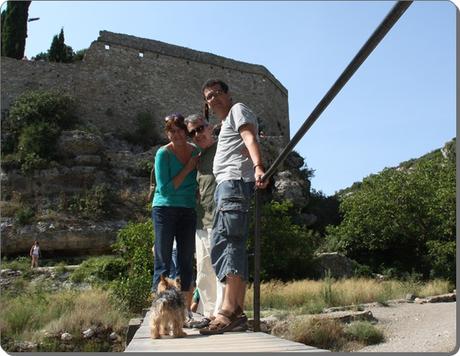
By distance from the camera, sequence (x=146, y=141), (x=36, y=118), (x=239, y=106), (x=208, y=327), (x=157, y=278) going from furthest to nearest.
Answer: (x=146, y=141)
(x=36, y=118)
(x=157, y=278)
(x=239, y=106)
(x=208, y=327)

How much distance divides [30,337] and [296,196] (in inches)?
547

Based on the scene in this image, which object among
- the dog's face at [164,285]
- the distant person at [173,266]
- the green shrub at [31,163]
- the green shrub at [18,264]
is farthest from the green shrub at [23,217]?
the dog's face at [164,285]

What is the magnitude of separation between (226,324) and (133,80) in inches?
884

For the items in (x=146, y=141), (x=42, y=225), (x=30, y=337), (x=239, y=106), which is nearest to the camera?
(x=239, y=106)

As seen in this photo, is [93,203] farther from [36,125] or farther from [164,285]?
[164,285]

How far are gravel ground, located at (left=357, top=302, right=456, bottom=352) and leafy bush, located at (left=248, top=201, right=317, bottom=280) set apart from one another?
15.4ft

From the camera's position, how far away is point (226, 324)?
2.69 metres

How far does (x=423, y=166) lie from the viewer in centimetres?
2028

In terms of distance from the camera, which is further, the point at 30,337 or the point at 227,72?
the point at 227,72

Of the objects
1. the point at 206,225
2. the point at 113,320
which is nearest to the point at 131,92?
the point at 113,320

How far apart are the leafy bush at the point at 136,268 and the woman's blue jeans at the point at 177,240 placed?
15.4ft

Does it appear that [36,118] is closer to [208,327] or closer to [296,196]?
[296,196]

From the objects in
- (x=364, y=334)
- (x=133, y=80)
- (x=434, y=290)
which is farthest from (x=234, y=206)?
(x=133, y=80)

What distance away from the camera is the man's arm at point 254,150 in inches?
110
